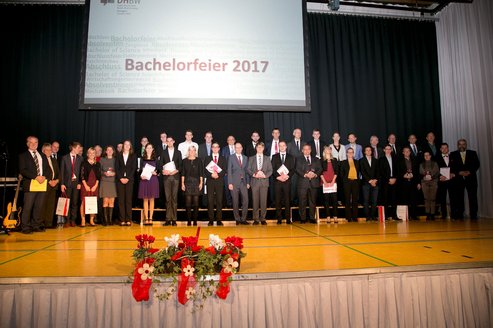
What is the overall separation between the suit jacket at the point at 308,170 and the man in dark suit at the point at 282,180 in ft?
0.53

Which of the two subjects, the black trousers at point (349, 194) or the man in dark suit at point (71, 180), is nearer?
the man in dark suit at point (71, 180)

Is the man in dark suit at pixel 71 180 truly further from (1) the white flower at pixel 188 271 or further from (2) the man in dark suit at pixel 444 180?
(2) the man in dark suit at pixel 444 180

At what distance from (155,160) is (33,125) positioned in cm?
367

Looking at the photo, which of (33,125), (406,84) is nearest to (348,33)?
(406,84)

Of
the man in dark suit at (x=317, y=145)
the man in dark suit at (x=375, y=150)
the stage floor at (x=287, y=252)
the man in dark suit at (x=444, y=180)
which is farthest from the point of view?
the man in dark suit at (x=375, y=150)

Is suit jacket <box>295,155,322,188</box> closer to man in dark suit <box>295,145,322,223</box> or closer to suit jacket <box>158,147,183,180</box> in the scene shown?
man in dark suit <box>295,145,322,223</box>

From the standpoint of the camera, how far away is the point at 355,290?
2.15 m

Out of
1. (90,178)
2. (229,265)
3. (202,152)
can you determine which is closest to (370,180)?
(202,152)

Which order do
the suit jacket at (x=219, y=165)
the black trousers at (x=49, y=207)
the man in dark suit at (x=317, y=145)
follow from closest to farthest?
the black trousers at (x=49, y=207) < the suit jacket at (x=219, y=165) < the man in dark suit at (x=317, y=145)

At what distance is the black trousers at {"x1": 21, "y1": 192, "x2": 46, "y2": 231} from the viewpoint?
447 cm

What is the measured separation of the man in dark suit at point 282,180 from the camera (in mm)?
5723

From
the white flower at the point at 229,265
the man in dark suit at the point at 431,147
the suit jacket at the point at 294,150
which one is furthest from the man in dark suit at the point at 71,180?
the man in dark suit at the point at 431,147

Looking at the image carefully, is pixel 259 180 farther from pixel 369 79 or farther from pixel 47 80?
pixel 47 80

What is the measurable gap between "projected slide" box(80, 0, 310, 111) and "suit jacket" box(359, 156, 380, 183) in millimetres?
1708
